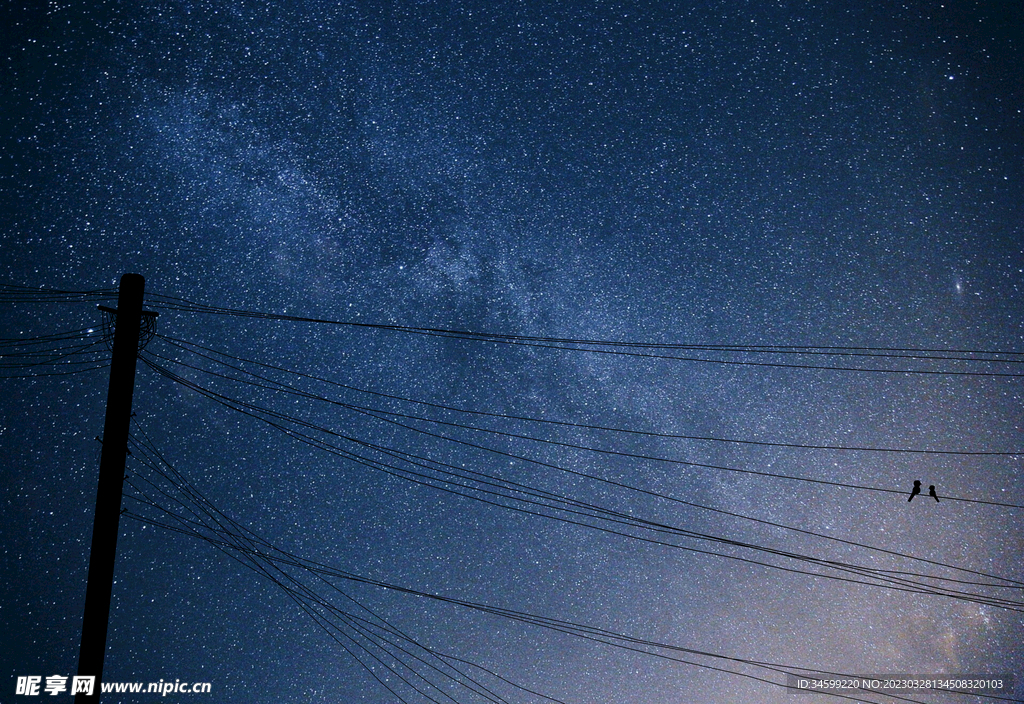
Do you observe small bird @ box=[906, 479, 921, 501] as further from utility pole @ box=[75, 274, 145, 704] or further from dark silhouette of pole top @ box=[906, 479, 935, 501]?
utility pole @ box=[75, 274, 145, 704]

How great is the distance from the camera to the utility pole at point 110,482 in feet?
23.2

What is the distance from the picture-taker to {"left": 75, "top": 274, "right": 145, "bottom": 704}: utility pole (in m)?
7.09

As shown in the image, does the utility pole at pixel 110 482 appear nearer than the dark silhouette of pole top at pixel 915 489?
Yes

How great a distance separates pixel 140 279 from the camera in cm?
832

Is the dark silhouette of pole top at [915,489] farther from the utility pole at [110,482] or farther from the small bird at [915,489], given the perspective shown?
the utility pole at [110,482]

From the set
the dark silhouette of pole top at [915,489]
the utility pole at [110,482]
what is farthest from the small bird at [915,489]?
the utility pole at [110,482]

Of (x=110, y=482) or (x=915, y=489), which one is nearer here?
(x=110, y=482)

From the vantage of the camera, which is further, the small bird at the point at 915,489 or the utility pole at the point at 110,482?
the small bird at the point at 915,489

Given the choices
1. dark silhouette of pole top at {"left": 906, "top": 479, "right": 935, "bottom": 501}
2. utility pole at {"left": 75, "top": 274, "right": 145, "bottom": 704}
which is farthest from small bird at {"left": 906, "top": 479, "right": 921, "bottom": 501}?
utility pole at {"left": 75, "top": 274, "right": 145, "bottom": 704}

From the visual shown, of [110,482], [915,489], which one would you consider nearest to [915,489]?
[915,489]

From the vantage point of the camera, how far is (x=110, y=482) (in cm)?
760

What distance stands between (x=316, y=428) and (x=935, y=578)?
11925 millimetres

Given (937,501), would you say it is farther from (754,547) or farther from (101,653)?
(101,653)

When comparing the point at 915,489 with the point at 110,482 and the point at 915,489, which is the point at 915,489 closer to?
the point at 915,489
